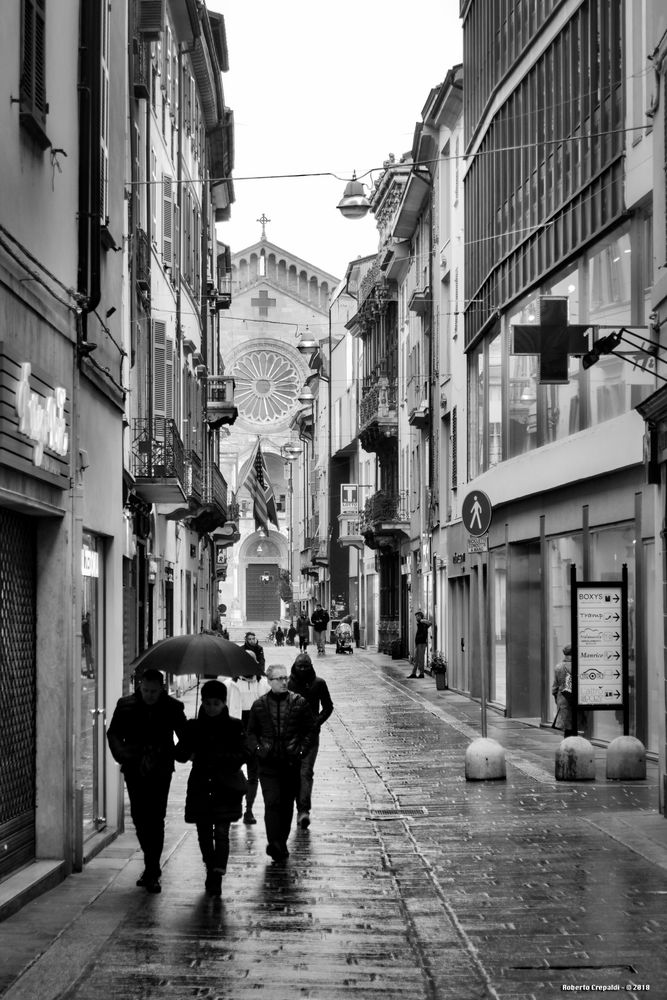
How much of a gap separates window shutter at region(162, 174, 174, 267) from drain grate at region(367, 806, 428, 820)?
54.5 ft

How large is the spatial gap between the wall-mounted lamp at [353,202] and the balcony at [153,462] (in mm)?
4297

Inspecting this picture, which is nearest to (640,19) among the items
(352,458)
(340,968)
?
(340,968)

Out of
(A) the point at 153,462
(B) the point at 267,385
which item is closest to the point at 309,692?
(A) the point at 153,462

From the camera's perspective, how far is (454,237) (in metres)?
38.6

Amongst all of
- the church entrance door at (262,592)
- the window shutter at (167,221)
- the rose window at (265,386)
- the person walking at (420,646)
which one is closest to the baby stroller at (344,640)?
the person walking at (420,646)

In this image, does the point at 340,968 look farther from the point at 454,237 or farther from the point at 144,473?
the point at 454,237

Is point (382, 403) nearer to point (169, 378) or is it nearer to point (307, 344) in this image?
point (307, 344)

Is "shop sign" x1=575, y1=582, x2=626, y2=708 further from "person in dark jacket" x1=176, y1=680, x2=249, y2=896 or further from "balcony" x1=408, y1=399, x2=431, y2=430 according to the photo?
"balcony" x1=408, y1=399, x2=431, y2=430

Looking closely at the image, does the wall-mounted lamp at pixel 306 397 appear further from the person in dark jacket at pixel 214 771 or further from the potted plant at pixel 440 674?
the person in dark jacket at pixel 214 771

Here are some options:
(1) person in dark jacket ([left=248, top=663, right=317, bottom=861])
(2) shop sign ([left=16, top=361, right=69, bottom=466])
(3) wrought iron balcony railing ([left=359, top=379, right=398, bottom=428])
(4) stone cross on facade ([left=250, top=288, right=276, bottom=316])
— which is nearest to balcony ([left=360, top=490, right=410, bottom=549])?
(3) wrought iron balcony railing ([left=359, top=379, right=398, bottom=428])

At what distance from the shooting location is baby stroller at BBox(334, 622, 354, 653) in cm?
5984

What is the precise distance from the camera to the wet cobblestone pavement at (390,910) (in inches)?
317

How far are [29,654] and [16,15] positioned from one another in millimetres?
4120

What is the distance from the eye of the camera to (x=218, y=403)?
45531 mm
